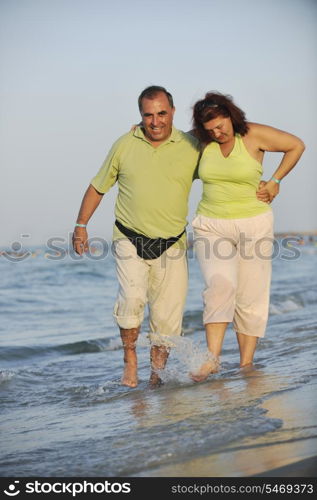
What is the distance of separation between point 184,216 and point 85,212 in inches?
25.4

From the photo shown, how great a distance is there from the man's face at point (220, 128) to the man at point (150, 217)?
0.26 m

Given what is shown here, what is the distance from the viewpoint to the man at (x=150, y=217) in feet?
16.5

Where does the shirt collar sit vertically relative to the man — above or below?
above

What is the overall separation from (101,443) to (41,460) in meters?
0.30

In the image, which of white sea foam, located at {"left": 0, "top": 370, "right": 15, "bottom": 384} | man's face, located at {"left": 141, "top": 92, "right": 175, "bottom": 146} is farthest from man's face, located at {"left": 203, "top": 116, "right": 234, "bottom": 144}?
white sea foam, located at {"left": 0, "top": 370, "right": 15, "bottom": 384}

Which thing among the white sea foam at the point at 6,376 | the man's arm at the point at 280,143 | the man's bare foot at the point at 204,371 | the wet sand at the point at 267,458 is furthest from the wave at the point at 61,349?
the wet sand at the point at 267,458

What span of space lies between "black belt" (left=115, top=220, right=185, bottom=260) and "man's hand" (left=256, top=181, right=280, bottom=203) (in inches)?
23.4

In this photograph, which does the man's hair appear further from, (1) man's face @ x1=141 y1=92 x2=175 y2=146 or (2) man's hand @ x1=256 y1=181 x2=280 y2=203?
(2) man's hand @ x1=256 y1=181 x2=280 y2=203

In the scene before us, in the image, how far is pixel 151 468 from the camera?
324cm

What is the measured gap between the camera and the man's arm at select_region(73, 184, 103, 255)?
5.20m

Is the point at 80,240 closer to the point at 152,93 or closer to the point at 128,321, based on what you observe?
the point at 128,321

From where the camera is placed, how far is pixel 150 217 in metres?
5.08
